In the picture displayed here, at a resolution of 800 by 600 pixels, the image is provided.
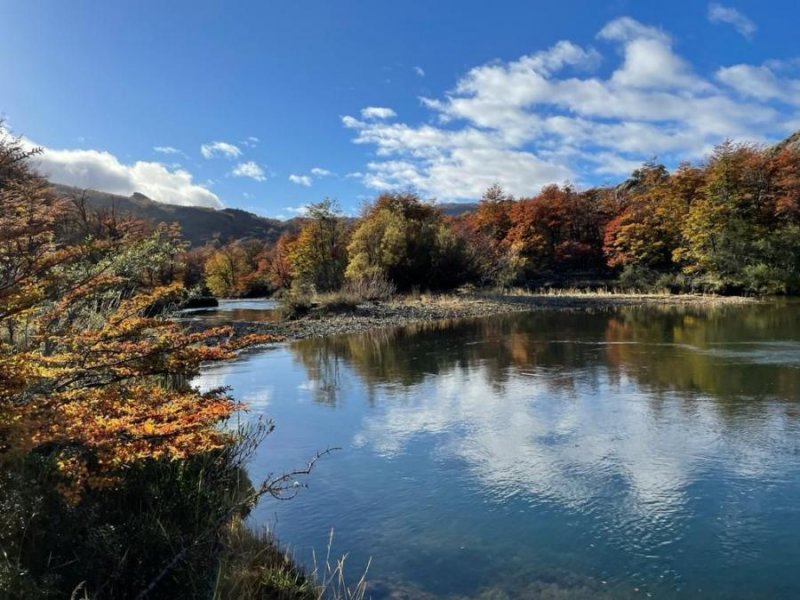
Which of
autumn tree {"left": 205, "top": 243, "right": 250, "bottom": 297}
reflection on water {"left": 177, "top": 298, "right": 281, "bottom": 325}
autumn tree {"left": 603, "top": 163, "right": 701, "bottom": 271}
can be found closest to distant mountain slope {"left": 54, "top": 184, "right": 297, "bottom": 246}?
autumn tree {"left": 205, "top": 243, "right": 250, "bottom": 297}

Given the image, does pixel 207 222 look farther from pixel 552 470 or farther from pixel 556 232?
pixel 552 470

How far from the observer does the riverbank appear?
76.0 ft

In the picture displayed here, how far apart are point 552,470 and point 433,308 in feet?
74.0

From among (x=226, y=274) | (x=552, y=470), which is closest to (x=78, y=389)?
(x=552, y=470)

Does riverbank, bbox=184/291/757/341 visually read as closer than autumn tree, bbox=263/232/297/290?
Yes

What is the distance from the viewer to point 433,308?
2936 centimetres

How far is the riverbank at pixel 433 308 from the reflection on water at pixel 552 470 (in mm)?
8819

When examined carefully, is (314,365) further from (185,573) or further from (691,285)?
(691,285)

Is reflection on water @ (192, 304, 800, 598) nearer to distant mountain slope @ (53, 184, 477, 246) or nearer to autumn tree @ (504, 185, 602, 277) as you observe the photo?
autumn tree @ (504, 185, 602, 277)

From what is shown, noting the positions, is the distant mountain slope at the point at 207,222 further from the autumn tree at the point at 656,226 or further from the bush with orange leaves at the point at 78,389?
the bush with orange leaves at the point at 78,389

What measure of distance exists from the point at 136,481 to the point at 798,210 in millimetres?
40976

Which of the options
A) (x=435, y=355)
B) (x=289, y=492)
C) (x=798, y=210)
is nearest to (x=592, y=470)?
(x=289, y=492)

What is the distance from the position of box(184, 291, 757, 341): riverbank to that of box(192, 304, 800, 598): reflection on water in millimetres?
8819

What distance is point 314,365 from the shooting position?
15.1 m
